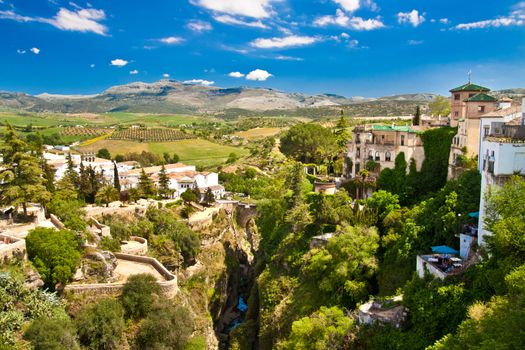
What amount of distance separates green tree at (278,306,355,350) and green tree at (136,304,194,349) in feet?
22.0

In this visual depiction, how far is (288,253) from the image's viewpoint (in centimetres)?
3662

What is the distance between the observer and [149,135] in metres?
127

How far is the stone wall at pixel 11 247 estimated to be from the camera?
24.4m

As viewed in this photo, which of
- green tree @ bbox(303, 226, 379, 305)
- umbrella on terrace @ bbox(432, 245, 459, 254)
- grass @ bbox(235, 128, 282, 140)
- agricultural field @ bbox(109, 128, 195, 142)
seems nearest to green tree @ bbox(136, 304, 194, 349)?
green tree @ bbox(303, 226, 379, 305)

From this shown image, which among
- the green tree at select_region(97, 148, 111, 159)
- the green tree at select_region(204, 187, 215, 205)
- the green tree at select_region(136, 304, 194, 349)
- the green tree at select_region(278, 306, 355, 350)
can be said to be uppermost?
the green tree at select_region(97, 148, 111, 159)

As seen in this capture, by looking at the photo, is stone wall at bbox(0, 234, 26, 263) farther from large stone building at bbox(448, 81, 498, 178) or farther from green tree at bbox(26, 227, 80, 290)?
large stone building at bbox(448, 81, 498, 178)

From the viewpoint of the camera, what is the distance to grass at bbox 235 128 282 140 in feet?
437

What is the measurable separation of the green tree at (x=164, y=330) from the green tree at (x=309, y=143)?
39.8 m

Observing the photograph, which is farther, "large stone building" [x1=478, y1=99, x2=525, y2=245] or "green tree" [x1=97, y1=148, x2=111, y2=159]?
"green tree" [x1=97, y1=148, x2=111, y2=159]

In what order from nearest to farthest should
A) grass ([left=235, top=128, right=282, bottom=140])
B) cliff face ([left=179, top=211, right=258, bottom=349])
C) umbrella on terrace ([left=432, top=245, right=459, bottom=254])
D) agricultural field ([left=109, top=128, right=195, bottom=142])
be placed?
umbrella on terrace ([left=432, top=245, right=459, bottom=254]) < cliff face ([left=179, top=211, right=258, bottom=349]) < agricultural field ([left=109, top=128, right=195, bottom=142]) < grass ([left=235, top=128, right=282, bottom=140])

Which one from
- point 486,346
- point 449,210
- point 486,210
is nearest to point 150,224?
point 449,210

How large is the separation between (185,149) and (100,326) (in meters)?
90.7

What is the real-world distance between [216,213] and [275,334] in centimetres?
2177

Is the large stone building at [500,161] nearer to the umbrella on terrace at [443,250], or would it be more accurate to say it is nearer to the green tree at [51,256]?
the umbrella on terrace at [443,250]
